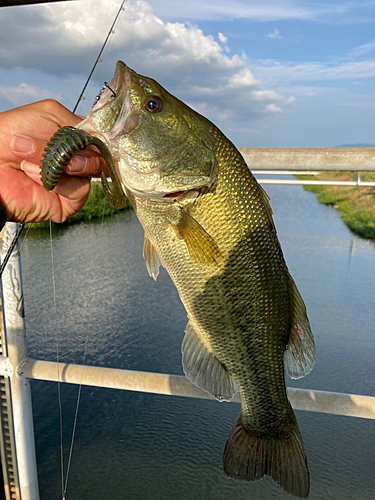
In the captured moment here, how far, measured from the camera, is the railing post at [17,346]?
165 centimetres

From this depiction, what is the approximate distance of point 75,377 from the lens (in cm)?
152

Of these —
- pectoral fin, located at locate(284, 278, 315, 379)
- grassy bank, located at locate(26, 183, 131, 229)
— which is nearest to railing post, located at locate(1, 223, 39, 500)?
pectoral fin, located at locate(284, 278, 315, 379)

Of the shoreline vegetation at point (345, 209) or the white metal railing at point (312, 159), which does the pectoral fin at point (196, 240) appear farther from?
the shoreline vegetation at point (345, 209)

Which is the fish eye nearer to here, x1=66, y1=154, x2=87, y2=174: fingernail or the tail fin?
x1=66, y1=154, x2=87, y2=174: fingernail

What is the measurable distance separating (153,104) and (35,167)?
0.28 meters

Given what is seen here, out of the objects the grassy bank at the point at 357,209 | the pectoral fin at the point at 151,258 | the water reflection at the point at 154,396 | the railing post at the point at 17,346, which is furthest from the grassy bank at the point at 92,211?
the pectoral fin at the point at 151,258

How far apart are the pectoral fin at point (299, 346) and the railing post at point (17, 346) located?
112 centimetres

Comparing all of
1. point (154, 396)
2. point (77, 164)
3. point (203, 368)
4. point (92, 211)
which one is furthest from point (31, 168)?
point (92, 211)

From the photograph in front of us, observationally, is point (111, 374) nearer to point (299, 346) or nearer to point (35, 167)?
point (299, 346)

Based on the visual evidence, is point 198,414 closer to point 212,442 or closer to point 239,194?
point 212,442

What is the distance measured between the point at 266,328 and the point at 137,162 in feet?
1.50

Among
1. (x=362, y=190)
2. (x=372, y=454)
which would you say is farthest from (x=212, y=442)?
(x=362, y=190)

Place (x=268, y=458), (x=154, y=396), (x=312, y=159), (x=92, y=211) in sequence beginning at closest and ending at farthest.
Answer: (x=268, y=458)
(x=312, y=159)
(x=154, y=396)
(x=92, y=211)

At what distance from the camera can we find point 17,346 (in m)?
1.64
